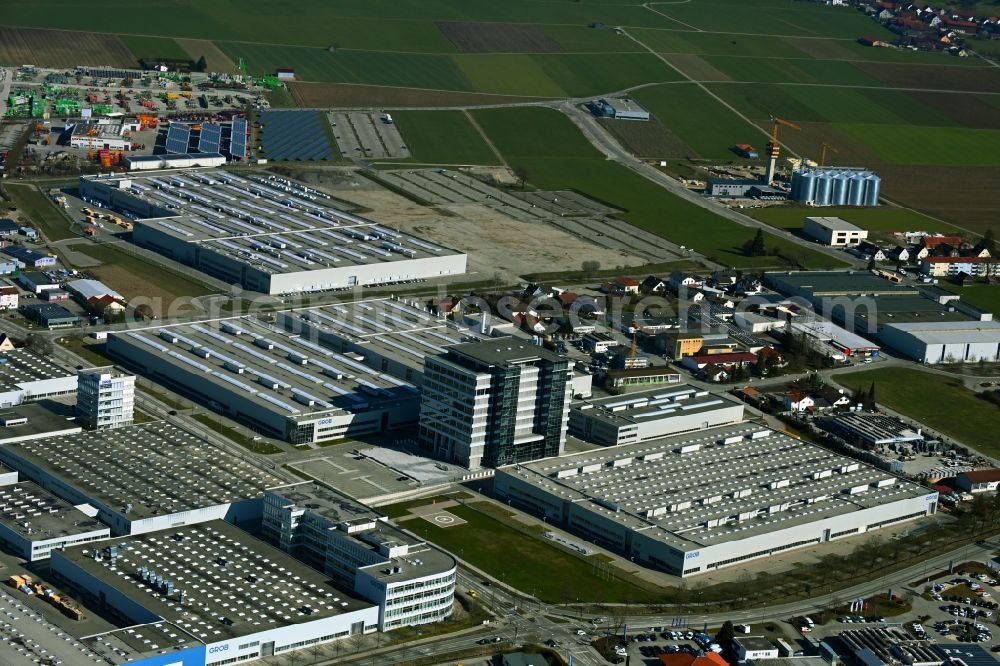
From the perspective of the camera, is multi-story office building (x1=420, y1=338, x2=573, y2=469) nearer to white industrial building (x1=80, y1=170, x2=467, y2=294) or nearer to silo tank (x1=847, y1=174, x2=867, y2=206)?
white industrial building (x1=80, y1=170, x2=467, y2=294)

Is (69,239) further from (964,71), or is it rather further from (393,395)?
(964,71)

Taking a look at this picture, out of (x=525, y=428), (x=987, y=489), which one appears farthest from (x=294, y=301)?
(x=987, y=489)

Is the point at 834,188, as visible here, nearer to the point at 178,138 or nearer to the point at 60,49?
the point at 178,138

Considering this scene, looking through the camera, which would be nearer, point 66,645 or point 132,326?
point 66,645

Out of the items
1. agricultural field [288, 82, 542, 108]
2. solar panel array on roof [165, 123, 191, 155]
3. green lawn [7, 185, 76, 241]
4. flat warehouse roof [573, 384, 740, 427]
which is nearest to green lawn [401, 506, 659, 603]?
flat warehouse roof [573, 384, 740, 427]

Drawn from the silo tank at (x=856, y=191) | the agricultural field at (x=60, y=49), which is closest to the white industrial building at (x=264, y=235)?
the agricultural field at (x=60, y=49)
